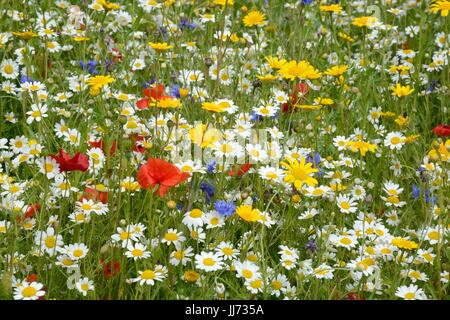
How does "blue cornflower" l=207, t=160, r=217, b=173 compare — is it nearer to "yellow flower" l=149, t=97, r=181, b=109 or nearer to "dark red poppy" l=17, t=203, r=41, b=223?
"yellow flower" l=149, t=97, r=181, b=109

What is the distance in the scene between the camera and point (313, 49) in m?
3.87

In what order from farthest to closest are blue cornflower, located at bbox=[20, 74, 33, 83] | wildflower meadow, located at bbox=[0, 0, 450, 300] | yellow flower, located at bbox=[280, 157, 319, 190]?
blue cornflower, located at bbox=[20, 74, 33, 83] < yellow flower, located at bbox=[280, 157, 319, 190] < wildflower meadow, located at bbox=[0, 0, 450, 300]

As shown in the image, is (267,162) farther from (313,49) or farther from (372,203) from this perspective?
(313,49)

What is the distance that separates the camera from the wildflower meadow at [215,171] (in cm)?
231

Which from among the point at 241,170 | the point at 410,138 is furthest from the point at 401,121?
the point at 241,170

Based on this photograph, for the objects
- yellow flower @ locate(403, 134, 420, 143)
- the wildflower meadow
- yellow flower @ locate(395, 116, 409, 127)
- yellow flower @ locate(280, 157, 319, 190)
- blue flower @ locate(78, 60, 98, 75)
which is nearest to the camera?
the wildflower meadow

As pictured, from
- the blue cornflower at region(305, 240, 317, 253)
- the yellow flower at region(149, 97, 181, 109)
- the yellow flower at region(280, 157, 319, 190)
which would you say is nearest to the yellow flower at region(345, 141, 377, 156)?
the yellow flower at region(280, 157, 319, 190)

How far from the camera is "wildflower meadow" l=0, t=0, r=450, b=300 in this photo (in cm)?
231

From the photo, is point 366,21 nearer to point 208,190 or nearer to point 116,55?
point 116,55

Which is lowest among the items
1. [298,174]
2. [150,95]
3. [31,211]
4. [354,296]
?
[354,296]

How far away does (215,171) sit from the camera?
2621 millimetres

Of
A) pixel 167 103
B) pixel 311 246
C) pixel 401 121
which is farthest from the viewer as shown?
pixel 401 121
